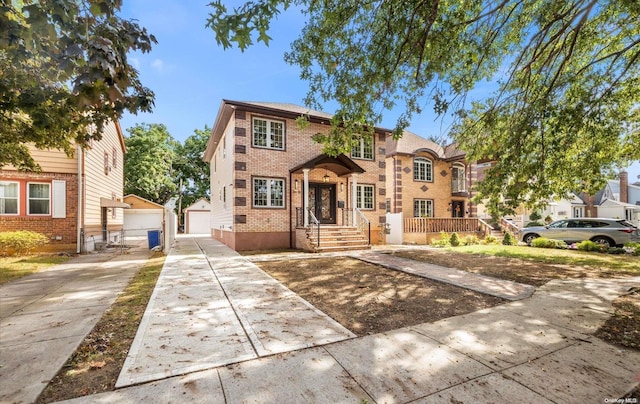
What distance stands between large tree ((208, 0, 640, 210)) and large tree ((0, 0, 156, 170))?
376 centimetres

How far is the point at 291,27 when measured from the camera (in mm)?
7281

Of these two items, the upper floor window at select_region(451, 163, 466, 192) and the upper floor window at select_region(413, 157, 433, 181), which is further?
the upper floor window at select_region(451, 163, 466, 192)

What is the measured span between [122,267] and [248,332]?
7.17 m

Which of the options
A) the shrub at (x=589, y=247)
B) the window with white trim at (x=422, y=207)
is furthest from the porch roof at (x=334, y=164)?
the shrub at (x=589, y=247)

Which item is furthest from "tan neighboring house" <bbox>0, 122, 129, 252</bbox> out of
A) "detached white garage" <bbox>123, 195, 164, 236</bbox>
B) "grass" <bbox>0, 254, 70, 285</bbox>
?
"detached white garage" <bbox>123, 195, 164, 236</bbox>

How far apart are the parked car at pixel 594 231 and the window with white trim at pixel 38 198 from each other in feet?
74.5

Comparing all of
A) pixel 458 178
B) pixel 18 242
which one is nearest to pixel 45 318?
pixel 18 242

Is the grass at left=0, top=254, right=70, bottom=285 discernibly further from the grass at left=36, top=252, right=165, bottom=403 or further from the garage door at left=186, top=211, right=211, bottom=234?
the garage door at left=186, top=211, right=211, bottom=234

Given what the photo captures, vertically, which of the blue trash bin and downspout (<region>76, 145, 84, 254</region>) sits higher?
downspout (<region>76, 145, 84, 254</region>)

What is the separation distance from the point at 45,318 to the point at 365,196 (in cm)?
1278

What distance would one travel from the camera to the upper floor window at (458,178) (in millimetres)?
20188

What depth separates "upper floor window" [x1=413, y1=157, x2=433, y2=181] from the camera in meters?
19.2

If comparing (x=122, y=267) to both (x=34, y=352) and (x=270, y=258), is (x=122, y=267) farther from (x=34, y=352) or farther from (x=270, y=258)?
(x=34, y=352)

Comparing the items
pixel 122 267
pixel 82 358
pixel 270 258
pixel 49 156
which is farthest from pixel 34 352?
pixel 49 156
